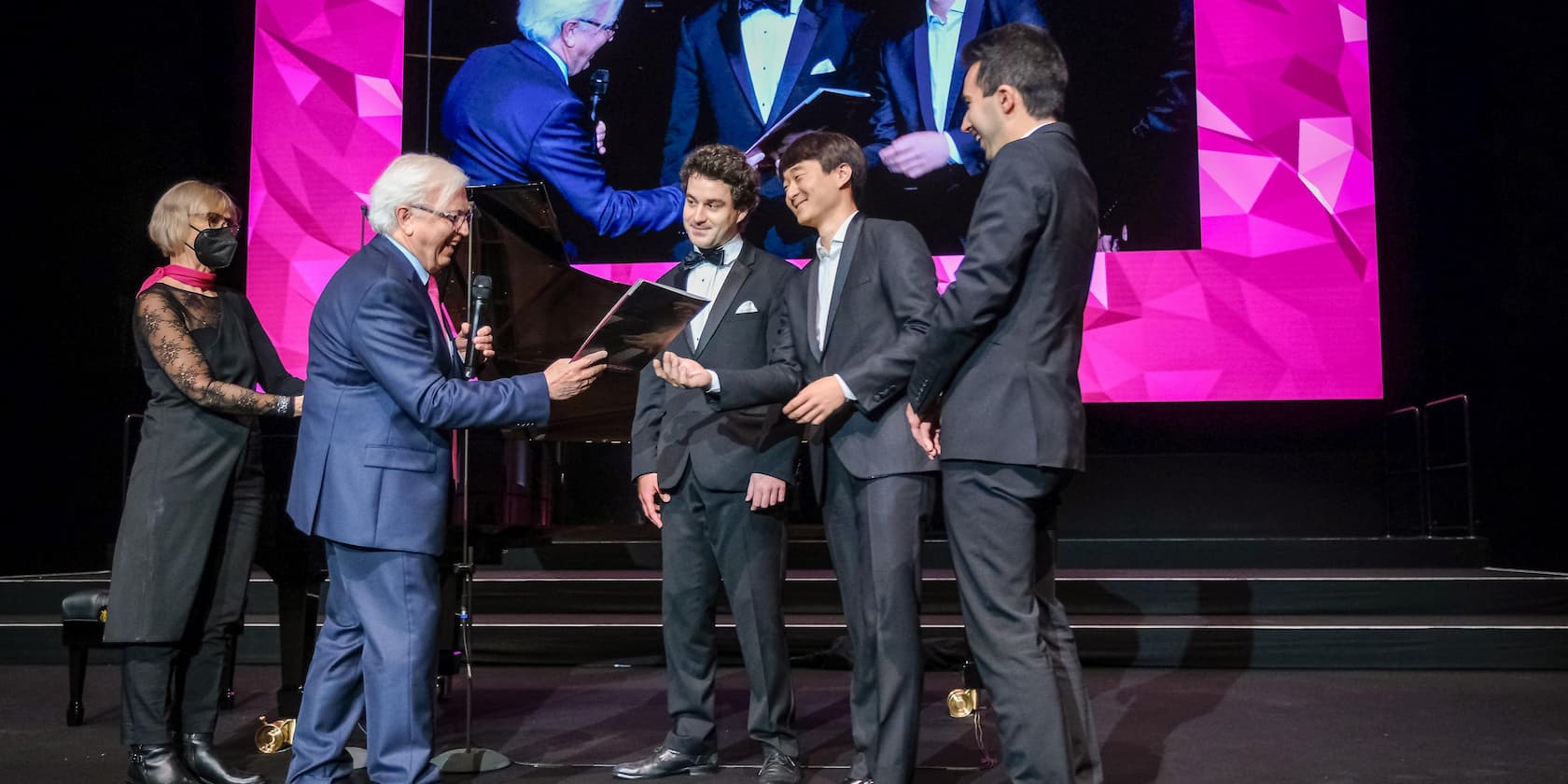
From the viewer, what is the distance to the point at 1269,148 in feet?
20.3

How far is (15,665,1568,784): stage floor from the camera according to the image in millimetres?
2930

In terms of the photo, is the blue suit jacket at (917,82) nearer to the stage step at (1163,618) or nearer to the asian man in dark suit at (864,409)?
→ the stage step at (1163,618)

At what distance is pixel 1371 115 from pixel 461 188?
219 inches

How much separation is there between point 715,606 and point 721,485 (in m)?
0.32

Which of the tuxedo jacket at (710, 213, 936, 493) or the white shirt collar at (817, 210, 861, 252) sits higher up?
the white shirt collar at (817, 210, 861, 252)

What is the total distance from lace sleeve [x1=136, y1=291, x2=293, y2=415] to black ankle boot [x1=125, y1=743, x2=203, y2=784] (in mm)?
818

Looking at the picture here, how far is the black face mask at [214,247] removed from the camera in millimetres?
2910

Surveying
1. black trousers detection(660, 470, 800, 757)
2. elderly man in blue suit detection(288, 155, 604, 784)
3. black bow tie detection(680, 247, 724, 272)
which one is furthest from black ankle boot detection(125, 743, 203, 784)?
black bow tie detection(680, 247, 724, 272)

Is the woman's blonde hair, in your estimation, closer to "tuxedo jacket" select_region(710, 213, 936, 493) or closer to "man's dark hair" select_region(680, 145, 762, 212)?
"man's dark hair" select_region(680, 145, 762, 212)

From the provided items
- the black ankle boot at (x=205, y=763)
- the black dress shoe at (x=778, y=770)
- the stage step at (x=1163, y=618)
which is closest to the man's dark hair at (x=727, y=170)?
the black dress shoe at (x=778, y=770)

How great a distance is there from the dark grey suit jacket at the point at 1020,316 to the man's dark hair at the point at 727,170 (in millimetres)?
941

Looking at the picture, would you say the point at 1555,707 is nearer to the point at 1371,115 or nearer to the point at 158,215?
the point at 1371,115

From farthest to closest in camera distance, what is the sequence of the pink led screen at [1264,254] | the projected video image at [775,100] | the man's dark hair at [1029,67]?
the projected video image at [775,100], the pink led screen at [1264,254], the man's dark hair at [1029,67]

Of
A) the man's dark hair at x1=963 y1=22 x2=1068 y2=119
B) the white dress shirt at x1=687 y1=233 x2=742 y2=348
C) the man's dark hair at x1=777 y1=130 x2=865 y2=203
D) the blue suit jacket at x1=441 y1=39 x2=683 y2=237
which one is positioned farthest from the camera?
the blue suit jacket at x1=441 y1=39 x2=683 y2=237
